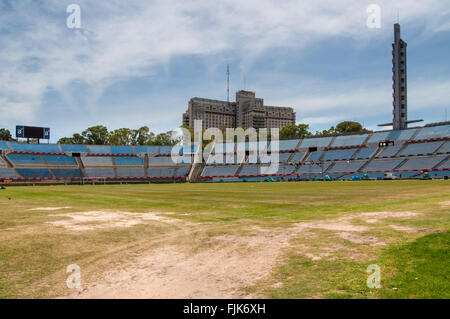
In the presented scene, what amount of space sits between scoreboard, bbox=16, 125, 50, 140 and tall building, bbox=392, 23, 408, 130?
9772 centimetres

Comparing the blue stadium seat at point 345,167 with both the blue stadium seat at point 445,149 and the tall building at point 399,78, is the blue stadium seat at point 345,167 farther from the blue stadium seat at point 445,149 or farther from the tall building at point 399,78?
the tall building at point 399,78

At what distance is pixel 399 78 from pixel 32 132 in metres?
102

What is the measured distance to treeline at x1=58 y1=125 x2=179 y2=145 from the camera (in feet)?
421

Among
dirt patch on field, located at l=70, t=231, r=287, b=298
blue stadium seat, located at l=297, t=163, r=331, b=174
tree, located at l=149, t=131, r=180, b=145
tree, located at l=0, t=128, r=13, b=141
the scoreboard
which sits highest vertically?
tree, located at l=0, t=128, r=13, b=141

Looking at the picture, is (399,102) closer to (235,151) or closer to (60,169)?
(235,151)

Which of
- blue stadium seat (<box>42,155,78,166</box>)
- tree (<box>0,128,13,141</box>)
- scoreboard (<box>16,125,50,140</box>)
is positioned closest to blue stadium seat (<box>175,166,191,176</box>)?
blue stadium seat (<box>42,155,78,166</box>)

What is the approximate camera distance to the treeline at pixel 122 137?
12818cm

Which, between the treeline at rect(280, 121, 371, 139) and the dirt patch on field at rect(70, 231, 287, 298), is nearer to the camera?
the dirt patch on field at rect(70, 231, 287, 298)

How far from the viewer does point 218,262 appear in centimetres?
688

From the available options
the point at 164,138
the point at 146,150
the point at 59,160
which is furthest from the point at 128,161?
the point at 164,138

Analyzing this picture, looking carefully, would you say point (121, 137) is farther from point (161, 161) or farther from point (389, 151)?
point (389, 151)

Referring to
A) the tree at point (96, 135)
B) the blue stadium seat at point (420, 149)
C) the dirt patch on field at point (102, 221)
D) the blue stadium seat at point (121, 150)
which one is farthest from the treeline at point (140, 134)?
the dirt patch on field at point (102, 221)

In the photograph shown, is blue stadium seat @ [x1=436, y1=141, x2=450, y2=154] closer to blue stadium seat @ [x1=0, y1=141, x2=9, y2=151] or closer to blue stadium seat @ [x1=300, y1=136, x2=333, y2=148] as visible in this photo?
blue stadium seat @ [x1=300, y1=136, x2=333, y2=148]
